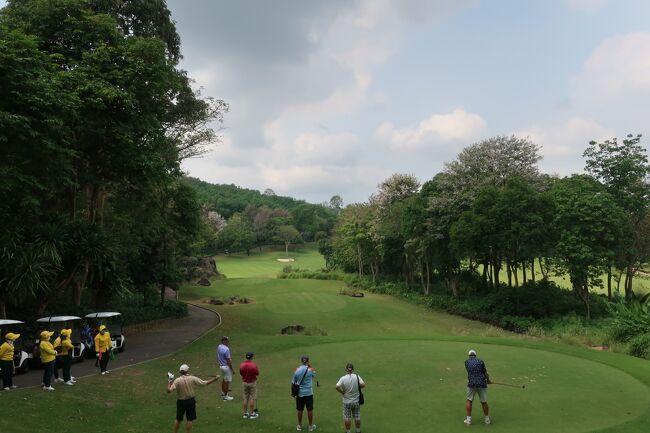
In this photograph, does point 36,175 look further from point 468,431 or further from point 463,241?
point 463,241

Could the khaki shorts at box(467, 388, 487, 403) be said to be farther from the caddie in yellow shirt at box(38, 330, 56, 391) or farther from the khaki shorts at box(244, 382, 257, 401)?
the caddie in yellow shirt at box(38, 330, 56, 391)

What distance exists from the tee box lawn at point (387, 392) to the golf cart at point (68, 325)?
8.57 feet

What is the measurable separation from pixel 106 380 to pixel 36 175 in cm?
913

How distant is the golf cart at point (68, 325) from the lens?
18562 millimetres

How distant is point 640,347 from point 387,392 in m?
14.7

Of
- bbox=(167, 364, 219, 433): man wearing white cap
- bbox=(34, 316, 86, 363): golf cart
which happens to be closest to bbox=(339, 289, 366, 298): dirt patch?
bbox=(34, 316, 86, 363): golf cart

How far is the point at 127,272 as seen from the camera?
32.7 m

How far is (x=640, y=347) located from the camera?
2133 cm

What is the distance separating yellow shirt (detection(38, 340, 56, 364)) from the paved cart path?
1278 millimetres

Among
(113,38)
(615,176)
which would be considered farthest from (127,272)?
(615,176)

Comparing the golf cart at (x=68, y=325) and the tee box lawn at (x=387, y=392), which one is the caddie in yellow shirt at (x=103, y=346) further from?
the golf cart at (x=68, y=325)

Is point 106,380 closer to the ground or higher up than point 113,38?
closer to the ground

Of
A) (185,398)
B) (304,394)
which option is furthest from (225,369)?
(304,394)

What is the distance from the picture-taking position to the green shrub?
20994 millimetres
